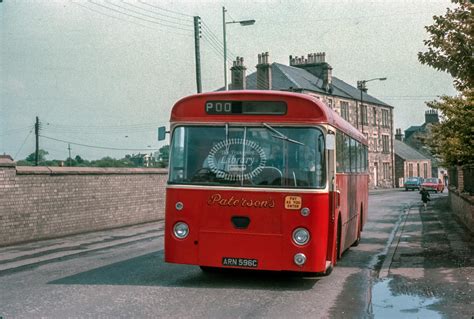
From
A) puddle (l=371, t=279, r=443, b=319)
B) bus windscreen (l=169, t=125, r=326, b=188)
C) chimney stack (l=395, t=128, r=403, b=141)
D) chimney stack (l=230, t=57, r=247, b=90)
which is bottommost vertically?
puddle (l=371, t=279, r=443, b=319)

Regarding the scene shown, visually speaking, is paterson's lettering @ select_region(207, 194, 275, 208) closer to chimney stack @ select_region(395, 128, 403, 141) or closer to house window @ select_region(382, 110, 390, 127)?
house window @ select_region(382, 110, 390, 127)

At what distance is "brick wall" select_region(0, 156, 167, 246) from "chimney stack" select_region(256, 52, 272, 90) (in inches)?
1303

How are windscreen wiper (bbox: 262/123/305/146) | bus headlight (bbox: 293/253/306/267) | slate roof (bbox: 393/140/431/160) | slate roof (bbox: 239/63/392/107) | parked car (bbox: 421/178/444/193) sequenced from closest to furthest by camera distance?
bus headlight (bbox: 293/253/306/267) < windscreen wiper (bbox: 262/123/305/146) < slate roof (bbox: 239/63/392/107) < parked car (bbox: 421/178/444/193) < slate roof (bbox: 393/140/431/160)

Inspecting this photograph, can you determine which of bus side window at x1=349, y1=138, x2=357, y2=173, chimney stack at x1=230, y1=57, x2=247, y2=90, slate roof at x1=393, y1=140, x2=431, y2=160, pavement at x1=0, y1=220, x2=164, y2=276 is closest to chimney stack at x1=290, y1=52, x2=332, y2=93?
chimney stack at x1=230, y1=57, x2=247, y2=90

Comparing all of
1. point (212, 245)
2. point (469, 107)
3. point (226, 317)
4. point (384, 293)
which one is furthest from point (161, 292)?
point (469, 107)

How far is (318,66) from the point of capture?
224 feet

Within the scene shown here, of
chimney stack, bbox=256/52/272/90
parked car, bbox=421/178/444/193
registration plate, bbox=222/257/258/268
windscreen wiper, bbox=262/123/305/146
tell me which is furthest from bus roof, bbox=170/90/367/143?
parked car, bbox=421/178/444/193

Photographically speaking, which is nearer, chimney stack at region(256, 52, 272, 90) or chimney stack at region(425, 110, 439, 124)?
chimney stack at region(256, 52, 272, 90)

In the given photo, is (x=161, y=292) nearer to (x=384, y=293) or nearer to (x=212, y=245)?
(x=212, y=245)

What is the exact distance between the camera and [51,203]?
19.0m

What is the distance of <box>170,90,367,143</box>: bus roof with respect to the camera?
31.1ft

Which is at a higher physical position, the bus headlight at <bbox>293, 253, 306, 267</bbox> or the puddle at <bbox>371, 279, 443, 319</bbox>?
the bus headlight at <bbox>293, 253, 306, 267</bbox>

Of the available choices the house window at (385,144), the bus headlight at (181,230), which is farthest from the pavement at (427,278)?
the house window at (385,144)

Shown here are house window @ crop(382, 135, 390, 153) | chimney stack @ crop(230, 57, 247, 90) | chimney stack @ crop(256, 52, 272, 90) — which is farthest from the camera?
house window @ crop(382, 135, 390, 153)
